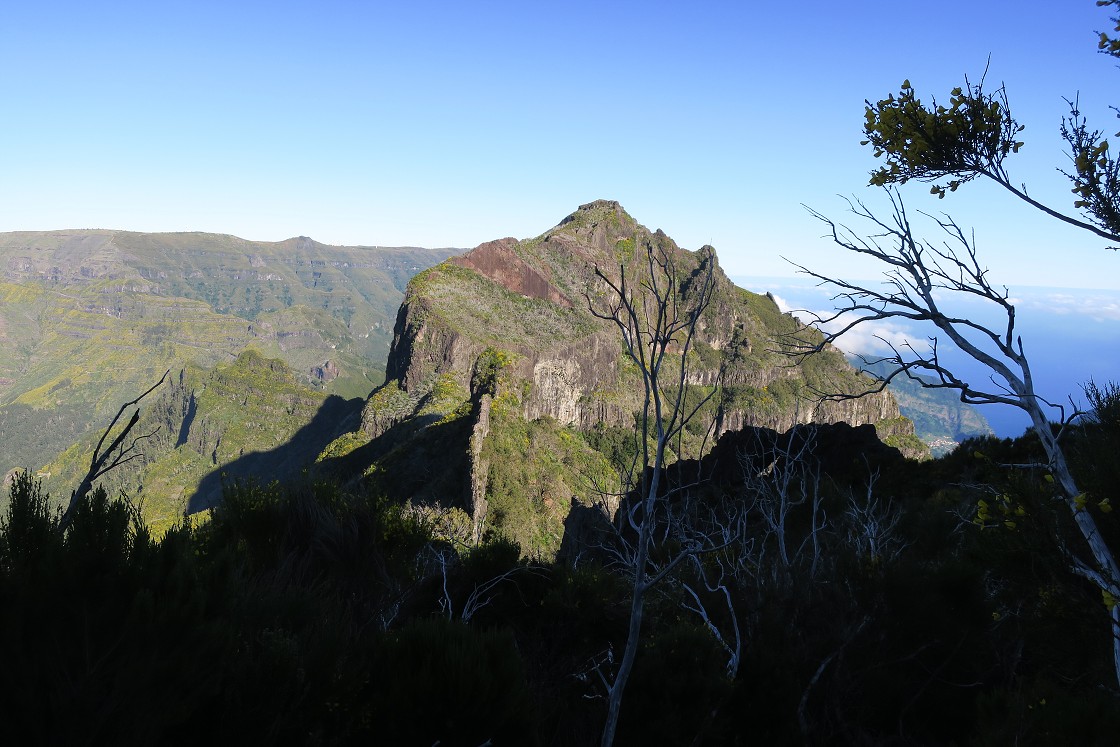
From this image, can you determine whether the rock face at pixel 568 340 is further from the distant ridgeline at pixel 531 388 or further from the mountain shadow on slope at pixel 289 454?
the mountain shadow on slope at pixel 289 454

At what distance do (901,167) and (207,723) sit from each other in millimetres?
6304

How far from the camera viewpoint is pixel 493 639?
4.53 m

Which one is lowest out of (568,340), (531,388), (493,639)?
(531,388)

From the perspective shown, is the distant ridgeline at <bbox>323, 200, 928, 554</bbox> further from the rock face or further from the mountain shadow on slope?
the mountain shadow on slope

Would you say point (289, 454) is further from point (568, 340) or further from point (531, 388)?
point (568, 340)

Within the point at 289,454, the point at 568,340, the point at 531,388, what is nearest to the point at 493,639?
the point at 531,388

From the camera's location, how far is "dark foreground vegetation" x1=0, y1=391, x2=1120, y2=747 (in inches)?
136

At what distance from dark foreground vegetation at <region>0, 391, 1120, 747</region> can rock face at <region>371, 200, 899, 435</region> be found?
200ft

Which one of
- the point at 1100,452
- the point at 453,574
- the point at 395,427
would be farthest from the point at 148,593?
the point at 395,427

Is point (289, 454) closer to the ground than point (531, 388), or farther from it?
closer to the ground

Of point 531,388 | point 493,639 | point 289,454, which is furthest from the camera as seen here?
point 289,454

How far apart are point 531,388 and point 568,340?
1894 centimetres

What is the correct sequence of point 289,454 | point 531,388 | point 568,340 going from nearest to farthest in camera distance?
point 531,388 < point 568,340 < point 289,454

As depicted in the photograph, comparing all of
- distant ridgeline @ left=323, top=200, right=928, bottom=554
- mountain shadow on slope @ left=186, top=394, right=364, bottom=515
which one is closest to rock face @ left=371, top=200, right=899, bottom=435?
distant ridgeline @ left=323, top=200, right=928, bottom=554
